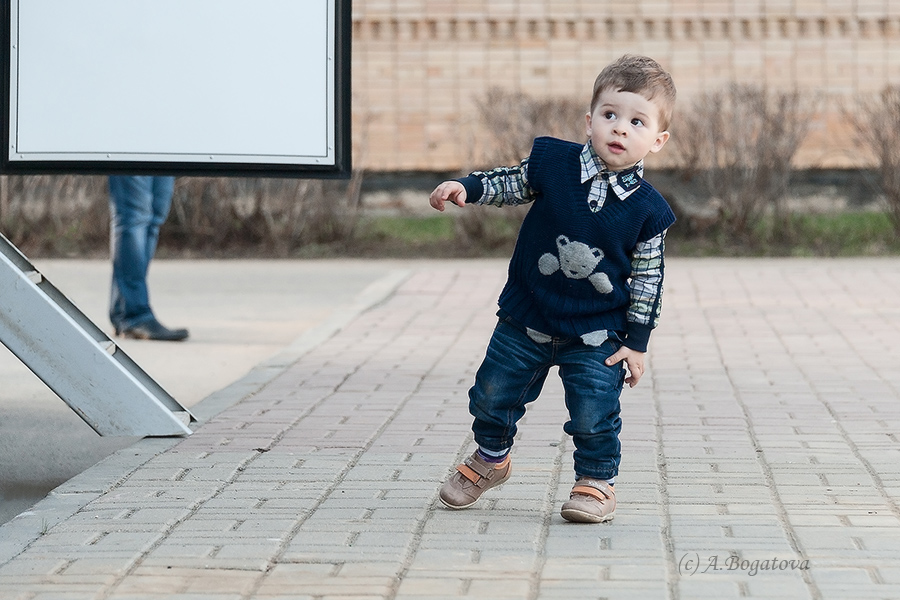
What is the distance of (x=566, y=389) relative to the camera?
13.0ft

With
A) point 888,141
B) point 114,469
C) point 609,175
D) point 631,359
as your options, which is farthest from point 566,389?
point 888,141

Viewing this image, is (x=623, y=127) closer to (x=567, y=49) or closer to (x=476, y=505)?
(x=476, y=505)

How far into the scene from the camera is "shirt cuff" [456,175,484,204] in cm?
390

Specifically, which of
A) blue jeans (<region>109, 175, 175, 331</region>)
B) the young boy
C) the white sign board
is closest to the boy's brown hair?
the young boy

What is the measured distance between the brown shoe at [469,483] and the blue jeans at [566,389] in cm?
7

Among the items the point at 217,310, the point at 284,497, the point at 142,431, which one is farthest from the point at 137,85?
the point at 217,310

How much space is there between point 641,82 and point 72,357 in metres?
2.43

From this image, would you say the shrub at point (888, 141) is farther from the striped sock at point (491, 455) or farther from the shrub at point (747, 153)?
the striped sock at point (491, 455)

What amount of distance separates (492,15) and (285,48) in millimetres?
11533

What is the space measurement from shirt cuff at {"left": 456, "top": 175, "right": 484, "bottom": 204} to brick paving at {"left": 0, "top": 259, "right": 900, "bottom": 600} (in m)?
0.95

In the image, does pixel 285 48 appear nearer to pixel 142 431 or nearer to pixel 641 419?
pixel 142 431

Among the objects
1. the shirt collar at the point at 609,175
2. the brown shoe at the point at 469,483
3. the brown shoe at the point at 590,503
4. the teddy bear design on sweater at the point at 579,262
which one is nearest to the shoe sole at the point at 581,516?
the brown shoe at the point at 590,503

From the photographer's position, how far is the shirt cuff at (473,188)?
12.8ft

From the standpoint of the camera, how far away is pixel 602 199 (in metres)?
3.83
